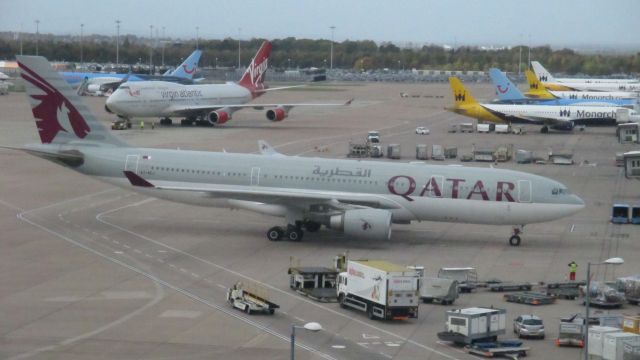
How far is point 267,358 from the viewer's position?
3009 centimetres

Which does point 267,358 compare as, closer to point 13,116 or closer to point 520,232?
point 520,232

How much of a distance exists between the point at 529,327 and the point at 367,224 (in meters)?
13.7

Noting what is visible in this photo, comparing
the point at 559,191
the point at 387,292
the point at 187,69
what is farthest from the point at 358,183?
the point at 187,69

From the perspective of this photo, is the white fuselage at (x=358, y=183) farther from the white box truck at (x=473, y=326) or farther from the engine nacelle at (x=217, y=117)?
the engine nacelle at (x=217, y=117)

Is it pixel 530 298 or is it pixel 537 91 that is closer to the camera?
pixel 530 298

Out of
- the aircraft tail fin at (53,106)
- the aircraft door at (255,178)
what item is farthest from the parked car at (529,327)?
the aircraft tail fin at (53,106)

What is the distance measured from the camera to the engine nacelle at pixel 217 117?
102125 millimetres

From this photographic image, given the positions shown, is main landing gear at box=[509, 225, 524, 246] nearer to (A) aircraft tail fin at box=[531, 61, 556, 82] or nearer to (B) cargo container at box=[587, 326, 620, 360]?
(B) cargo container at box=[587, 326, 620, 360]

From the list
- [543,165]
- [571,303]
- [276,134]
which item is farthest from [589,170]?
[571,303]

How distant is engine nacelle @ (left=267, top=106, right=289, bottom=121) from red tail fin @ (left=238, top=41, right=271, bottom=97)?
4252mm

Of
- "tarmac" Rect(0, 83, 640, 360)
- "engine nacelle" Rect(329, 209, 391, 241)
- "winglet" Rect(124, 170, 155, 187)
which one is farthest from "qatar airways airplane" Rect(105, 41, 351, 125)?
"engine nacelle" Rect(329, 209, 391, 241)

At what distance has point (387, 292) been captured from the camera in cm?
3456

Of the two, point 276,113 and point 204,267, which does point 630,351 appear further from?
point 276,113

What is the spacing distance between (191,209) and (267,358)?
2689 cm
